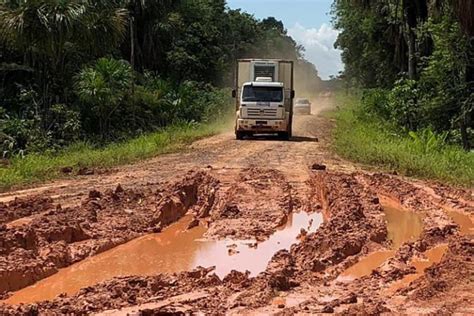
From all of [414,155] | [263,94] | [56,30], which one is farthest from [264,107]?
[56,30]

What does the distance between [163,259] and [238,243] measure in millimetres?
1256

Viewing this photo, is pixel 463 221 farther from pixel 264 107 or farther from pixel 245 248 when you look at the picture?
pixel 264 107

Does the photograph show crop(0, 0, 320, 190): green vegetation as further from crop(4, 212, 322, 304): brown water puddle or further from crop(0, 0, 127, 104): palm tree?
crop(4, 212, 322, 304): brown water puddle

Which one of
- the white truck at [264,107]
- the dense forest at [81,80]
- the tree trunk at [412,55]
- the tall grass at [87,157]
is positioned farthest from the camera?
the tree trunk at [412,55]

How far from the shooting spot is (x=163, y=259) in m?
9.37

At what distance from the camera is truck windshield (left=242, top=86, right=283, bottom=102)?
81.0ft

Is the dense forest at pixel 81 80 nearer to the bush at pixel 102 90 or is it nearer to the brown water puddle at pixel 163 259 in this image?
the bush at pixel 102 90

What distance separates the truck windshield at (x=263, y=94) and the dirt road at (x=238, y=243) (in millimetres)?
7918

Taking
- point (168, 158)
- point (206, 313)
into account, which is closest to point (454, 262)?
point (206, 313)

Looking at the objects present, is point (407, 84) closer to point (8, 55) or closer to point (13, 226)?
point (8, 55)

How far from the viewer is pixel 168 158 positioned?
64.8 feet

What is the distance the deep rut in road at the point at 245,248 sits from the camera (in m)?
6.64

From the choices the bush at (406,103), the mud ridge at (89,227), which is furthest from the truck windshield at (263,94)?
the mud ridge at (89,227)

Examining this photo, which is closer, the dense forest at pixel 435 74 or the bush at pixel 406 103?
the dense forest at pixel 435 74
